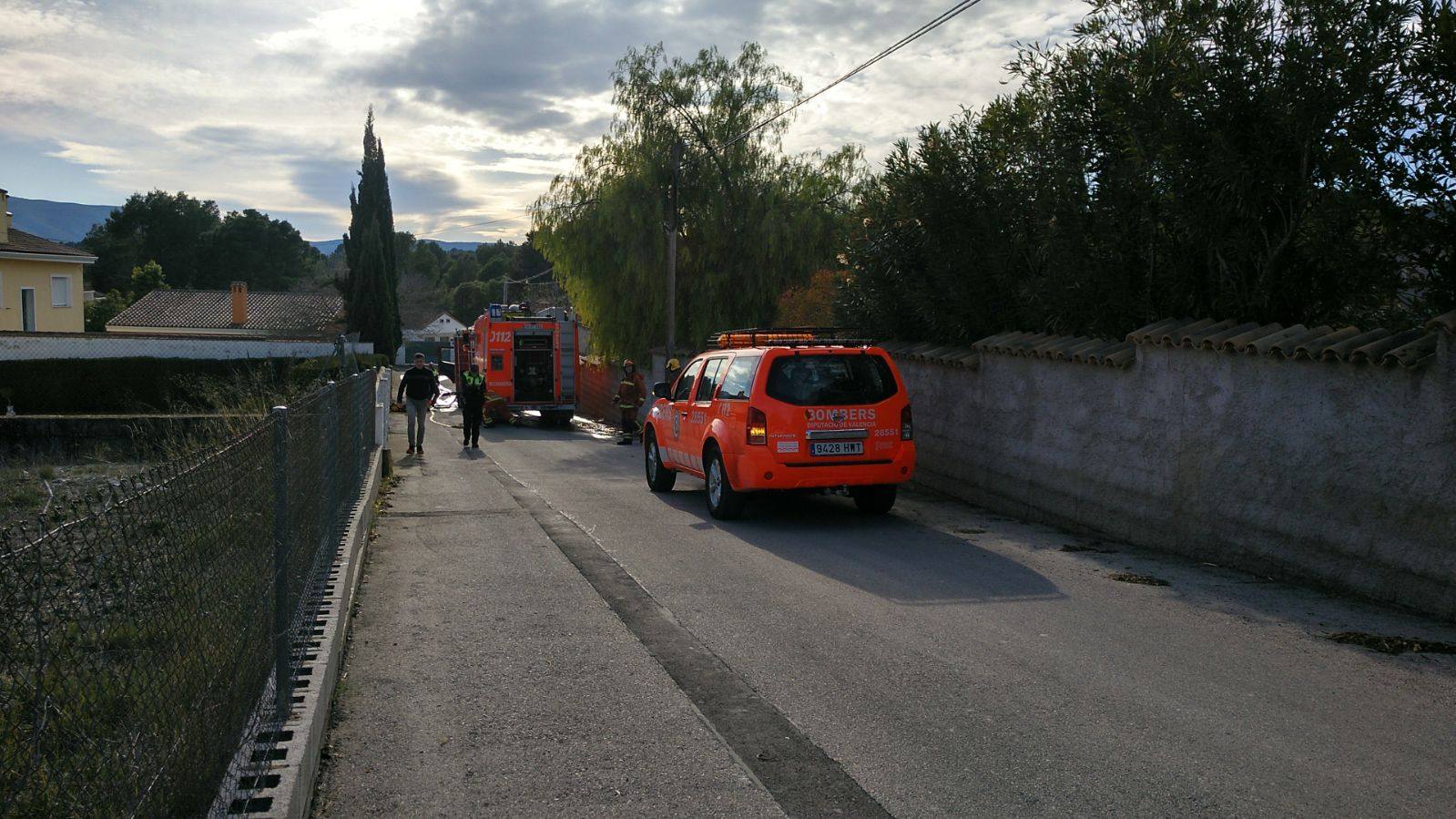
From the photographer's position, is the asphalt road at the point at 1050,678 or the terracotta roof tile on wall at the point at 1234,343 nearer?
the asphalt road at the point at 1050,678

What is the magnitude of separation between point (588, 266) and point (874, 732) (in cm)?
2645

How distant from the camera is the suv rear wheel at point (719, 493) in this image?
11.8m

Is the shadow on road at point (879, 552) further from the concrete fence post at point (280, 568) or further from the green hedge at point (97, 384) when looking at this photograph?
the green hedge at point (97, 384)

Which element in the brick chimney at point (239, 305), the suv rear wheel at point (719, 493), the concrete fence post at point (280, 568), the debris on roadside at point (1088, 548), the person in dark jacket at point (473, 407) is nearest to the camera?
the concrete fence post at point (280, 568)

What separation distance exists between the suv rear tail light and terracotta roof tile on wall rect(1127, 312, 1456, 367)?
3495 mm

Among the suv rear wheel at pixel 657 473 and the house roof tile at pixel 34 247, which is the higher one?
the house roof tile at pixel 34 247

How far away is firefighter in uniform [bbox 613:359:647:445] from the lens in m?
23.6

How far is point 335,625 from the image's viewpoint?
600 centimetres

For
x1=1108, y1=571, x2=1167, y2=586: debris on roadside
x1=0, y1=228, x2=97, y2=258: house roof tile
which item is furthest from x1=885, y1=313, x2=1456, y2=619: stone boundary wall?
x1=0, y1=228, x2=97, y2=258: house roof tile

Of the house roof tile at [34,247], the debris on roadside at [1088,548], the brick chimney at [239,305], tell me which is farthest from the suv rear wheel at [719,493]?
the brick chimney at [239,305]

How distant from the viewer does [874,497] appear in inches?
479

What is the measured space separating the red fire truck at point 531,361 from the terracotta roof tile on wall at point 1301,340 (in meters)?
21.2

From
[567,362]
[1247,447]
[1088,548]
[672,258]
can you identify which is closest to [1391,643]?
[1247,447]

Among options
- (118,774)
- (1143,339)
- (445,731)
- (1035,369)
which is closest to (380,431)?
(1035,369)
